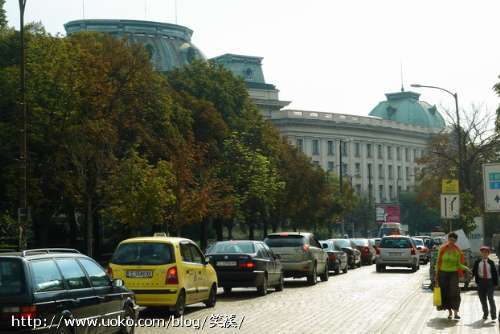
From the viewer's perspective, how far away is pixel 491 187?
25062 mm

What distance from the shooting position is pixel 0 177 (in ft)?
144

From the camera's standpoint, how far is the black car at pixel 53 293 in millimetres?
10367

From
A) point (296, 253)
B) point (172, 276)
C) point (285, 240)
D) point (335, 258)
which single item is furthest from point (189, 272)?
point (335, 258)

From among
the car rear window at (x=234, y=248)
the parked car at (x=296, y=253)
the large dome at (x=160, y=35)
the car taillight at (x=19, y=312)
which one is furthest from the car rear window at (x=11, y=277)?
the large dome at (x=160, y=35)

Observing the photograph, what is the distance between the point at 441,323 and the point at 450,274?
1.32 m

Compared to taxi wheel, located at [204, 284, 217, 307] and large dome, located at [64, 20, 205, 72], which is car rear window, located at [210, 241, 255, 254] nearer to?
taxi wheel, located at [204, 284, 217, 307]

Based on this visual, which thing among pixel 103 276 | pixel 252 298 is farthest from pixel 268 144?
pixel 103 276

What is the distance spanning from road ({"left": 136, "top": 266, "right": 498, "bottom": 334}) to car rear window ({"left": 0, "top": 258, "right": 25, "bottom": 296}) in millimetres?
4997

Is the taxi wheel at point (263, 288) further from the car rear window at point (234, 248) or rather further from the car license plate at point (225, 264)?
the car license plate at point (225, 264)

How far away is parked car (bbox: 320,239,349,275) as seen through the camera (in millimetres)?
38312

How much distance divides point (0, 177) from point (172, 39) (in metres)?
66.4

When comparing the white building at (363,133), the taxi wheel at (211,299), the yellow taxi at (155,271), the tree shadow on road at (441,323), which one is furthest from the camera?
the white building at (363,133)

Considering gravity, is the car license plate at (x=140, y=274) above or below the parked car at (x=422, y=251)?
above

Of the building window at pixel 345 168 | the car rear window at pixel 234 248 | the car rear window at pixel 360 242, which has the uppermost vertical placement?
the building window at pixel 345 168
